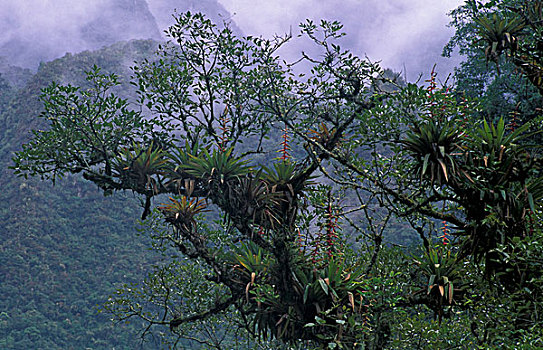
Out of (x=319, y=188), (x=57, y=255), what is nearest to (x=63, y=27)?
(x=57, y=255)

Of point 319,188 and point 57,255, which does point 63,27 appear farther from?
point 319,188

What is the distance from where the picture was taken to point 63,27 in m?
50.8

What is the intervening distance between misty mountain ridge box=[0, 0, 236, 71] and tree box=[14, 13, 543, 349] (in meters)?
48.6

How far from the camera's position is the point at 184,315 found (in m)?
5.84

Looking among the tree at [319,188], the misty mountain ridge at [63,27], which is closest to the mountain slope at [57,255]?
the tree at [319,188]

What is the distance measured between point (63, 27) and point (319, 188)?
2053 inches

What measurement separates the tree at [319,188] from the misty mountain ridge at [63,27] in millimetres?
48557

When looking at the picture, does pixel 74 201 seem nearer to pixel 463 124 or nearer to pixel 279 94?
pixel 279 94

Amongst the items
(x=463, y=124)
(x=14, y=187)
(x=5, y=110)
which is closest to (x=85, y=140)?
(x=463, y=124)

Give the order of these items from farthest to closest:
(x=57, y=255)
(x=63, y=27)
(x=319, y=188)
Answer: (x=63, y=27)
(x=57, y=255)
(x=319, y=188)

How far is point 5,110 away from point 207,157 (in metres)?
30.2

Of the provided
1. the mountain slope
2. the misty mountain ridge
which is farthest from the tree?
the misty mountain ridge

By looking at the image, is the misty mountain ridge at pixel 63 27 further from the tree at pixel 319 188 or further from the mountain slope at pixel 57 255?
the tree at pixel 319 188

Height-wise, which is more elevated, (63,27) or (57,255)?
(63,27)
